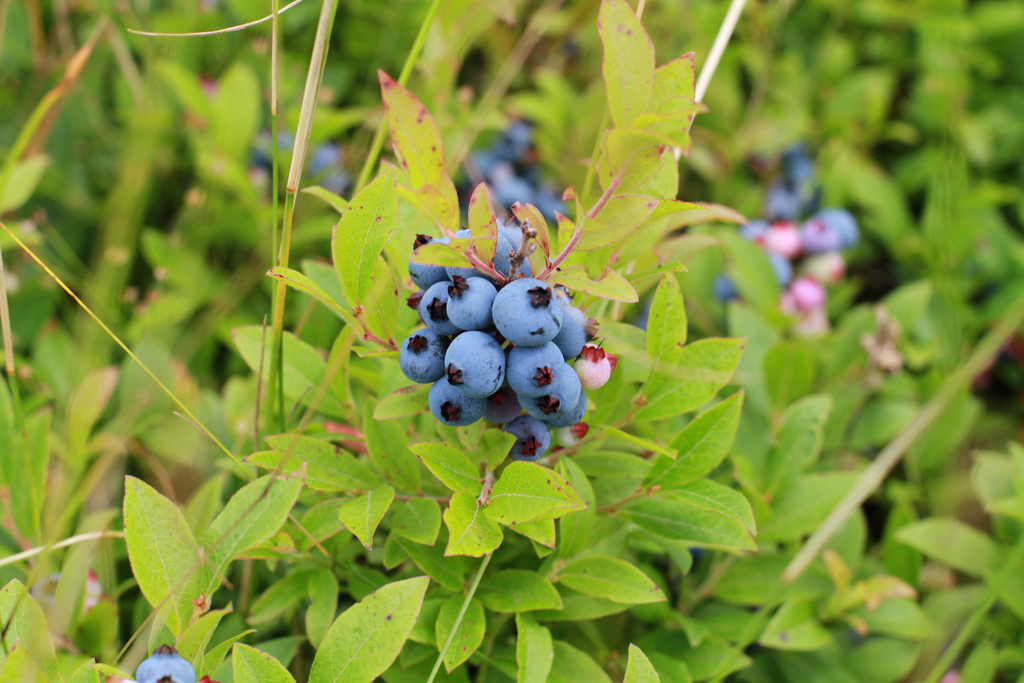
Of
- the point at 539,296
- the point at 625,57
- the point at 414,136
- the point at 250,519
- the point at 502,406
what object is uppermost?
the point at 625,57

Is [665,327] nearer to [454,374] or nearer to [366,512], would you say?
[454,374]

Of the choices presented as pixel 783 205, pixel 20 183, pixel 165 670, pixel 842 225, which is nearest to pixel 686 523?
pixel 165 670

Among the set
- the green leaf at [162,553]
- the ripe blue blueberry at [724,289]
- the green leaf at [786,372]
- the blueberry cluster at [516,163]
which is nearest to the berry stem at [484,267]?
the green leaf at [162,553]

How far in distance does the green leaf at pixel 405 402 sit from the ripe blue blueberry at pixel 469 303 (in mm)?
223

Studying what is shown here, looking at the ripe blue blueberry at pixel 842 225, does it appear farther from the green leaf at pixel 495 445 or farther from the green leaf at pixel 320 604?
the green leaf at pixel 320 604

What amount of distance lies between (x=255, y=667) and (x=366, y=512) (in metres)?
0.26

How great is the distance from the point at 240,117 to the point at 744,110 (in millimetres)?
1979

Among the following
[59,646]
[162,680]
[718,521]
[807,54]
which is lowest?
[59,646]

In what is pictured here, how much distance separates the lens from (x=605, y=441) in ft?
4.82

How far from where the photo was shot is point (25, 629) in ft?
3.65

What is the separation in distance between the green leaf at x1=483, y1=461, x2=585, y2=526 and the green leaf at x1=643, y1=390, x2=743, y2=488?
30 cm

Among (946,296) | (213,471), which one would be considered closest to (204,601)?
(213,471)

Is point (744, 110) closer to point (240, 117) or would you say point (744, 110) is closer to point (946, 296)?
point (946, 296)

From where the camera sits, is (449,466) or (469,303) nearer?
(469,303)
